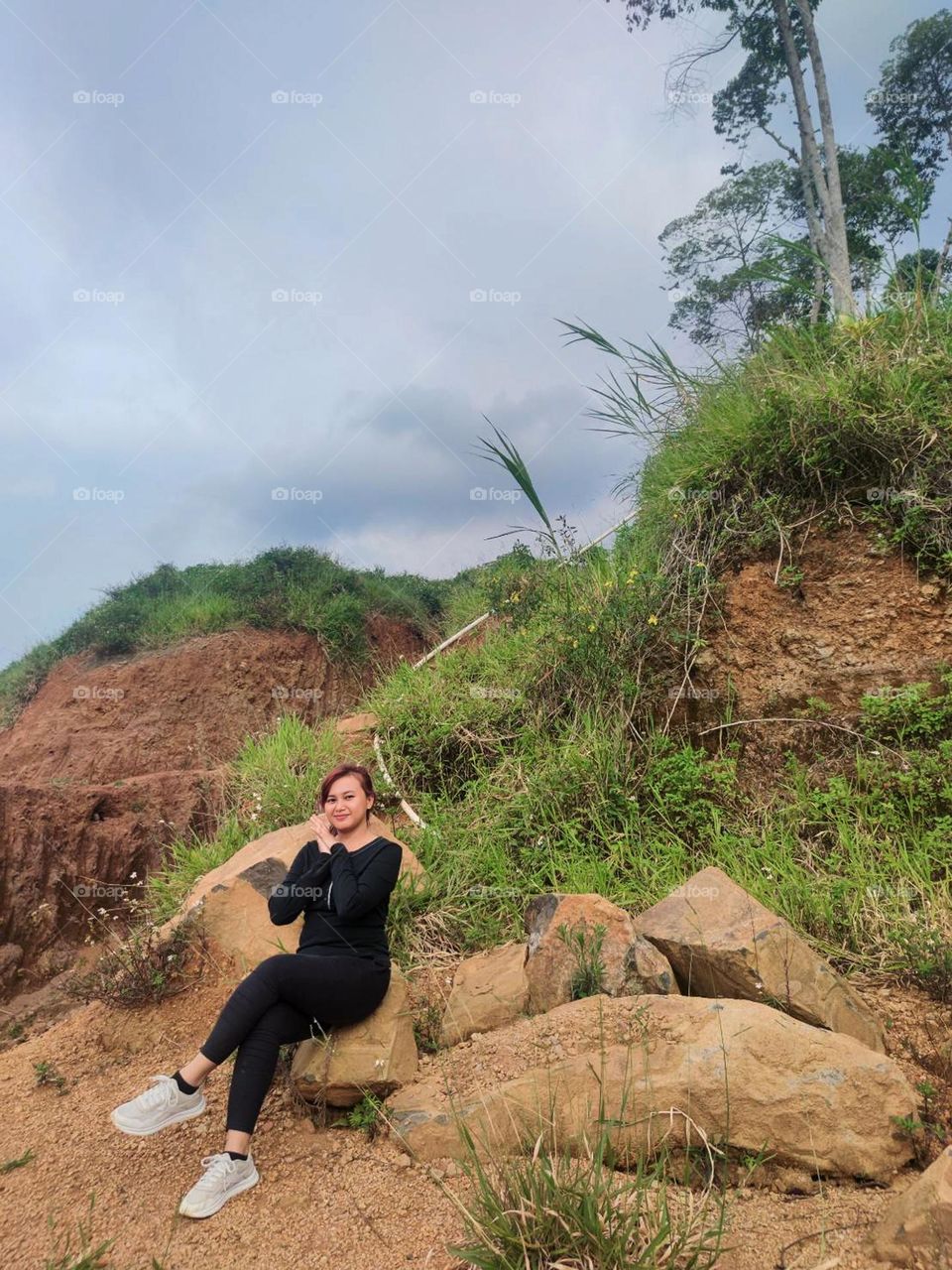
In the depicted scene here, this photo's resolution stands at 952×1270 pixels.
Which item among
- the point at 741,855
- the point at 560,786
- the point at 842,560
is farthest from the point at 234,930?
the point at 842,560

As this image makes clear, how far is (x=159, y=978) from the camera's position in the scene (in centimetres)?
396

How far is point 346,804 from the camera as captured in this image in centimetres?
337

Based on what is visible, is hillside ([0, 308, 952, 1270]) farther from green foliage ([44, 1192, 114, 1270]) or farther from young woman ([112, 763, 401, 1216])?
young woman ([112, 763, 401, 1216])

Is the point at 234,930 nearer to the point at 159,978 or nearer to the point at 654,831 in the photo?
the point at 159,978

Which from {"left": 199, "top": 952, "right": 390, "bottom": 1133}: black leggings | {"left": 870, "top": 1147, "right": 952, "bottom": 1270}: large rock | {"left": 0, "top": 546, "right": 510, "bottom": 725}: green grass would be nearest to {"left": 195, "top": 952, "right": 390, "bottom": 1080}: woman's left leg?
{"left": 199, "top": 952, "right": 390, "bottom": 1133}: black leggings

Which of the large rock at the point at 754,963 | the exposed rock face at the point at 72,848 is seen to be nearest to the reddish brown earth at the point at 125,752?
the exposed rock face at the point at 72,848

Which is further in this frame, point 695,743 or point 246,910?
point 695,743

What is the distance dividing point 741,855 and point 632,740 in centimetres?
101

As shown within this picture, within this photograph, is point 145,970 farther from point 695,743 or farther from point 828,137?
point 828,137

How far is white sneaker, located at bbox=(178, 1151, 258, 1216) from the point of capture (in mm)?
2497

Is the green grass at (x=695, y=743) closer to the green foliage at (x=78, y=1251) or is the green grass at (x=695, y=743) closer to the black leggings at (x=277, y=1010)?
the black leggings at (x=277, y=1010)

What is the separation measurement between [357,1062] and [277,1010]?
1.28 feet

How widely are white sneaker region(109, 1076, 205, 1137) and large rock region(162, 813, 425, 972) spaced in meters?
1.03

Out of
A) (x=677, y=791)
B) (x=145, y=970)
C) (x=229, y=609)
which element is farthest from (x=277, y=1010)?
(x=229, y=609)
